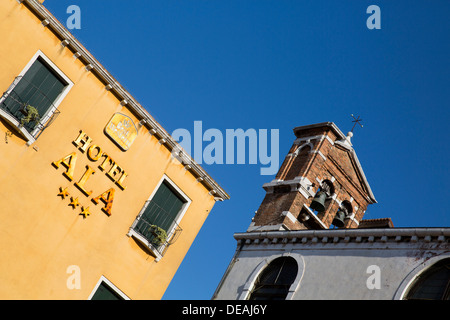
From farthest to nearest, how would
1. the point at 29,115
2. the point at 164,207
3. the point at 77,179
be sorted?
the point at 164,207 < the point at 77,179 < the point at 29,115

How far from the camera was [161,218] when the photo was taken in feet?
60.0

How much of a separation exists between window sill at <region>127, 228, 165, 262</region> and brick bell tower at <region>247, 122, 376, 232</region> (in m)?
5.67

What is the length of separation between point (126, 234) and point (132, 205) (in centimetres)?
94

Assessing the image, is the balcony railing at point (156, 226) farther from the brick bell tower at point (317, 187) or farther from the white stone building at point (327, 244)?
the brick bell tower at point (317, 187)

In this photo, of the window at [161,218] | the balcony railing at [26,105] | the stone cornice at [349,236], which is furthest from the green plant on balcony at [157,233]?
the balcony railing at [26,105]

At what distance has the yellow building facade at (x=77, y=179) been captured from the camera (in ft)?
49.9

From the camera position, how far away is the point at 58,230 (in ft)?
52.2

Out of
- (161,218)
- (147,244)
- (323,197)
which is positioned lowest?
(147,244)

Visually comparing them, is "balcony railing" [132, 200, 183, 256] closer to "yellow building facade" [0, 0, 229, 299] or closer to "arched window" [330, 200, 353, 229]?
"yellow building facade" [0, 0, 229, 299]

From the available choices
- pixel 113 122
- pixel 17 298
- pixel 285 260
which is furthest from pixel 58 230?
pixel 285 260

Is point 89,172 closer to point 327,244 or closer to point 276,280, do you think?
point 276,280

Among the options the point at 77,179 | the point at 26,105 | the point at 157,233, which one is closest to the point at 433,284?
the point at 157,233

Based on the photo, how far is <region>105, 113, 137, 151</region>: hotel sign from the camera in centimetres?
1744

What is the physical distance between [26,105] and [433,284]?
12242 millimetres
